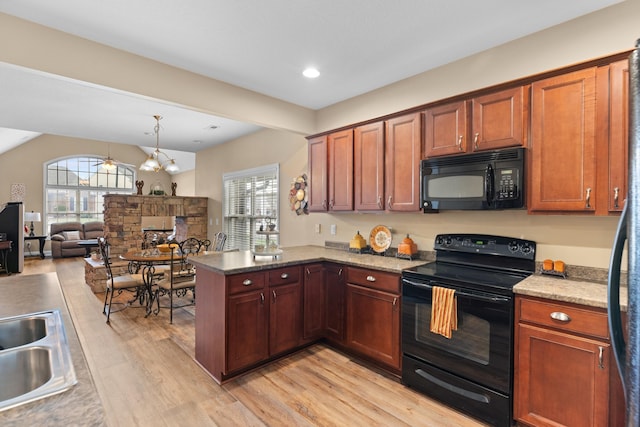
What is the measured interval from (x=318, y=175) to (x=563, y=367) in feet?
8.95

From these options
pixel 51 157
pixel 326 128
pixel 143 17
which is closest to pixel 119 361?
pixel 143 17

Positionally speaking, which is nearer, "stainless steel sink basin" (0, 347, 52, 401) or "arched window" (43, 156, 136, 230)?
"stainless steel sink basin" (0, 347, 52, 401)

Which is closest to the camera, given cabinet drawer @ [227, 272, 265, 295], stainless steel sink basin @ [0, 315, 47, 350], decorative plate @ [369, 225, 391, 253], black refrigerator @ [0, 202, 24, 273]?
stainless steel sink basin @ [0, 315, 47, 350]

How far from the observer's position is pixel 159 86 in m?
2.85

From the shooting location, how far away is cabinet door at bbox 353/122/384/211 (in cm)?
310

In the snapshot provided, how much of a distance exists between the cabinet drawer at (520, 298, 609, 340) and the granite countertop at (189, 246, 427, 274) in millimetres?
900

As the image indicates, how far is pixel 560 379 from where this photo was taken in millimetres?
1811

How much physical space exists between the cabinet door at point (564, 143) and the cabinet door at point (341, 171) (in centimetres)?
165

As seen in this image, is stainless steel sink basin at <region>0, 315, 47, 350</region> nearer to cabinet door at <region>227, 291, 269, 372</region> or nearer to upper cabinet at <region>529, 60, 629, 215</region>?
cabinet door at <region>227, 291, 269, 372</region>

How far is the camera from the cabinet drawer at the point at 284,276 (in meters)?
2.77

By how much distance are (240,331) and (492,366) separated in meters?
1.84

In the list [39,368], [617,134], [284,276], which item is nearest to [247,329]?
[284,276]

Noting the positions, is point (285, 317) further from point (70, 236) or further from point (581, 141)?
point (70, 236)

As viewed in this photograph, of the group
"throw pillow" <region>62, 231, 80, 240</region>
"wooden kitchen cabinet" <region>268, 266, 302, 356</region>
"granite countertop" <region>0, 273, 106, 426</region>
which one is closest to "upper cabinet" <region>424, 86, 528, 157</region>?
"wooden kitchen cabinet" <region>268, 266, 302, 356</region>
